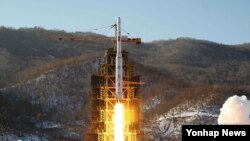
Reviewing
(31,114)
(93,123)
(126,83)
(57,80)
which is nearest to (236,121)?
(126,83)

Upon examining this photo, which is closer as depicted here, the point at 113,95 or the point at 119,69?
the point at 119,69

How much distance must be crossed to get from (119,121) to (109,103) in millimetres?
→ 9943

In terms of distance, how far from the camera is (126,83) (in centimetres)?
7456

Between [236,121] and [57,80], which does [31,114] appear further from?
[236,121]

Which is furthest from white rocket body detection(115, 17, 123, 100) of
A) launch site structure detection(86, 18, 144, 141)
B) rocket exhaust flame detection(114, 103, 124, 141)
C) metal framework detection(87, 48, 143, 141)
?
metal framework detection(87, 48, 143, 141)

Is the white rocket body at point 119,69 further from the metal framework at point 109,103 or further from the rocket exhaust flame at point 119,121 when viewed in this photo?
the metal framework at point 109,103

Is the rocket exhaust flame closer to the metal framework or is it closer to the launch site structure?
the launch site structure

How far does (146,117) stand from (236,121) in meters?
85.3

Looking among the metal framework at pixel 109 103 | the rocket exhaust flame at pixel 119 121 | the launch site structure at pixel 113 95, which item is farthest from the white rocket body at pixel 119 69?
the metal framework at pixel 109 103

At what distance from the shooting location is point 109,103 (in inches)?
2640

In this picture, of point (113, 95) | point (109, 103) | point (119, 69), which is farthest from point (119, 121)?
point (113, 95)

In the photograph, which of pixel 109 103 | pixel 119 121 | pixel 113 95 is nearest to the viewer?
pixel 119 121

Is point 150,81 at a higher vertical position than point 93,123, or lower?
higher

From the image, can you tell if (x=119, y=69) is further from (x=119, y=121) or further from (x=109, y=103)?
(x=109, y=103)
